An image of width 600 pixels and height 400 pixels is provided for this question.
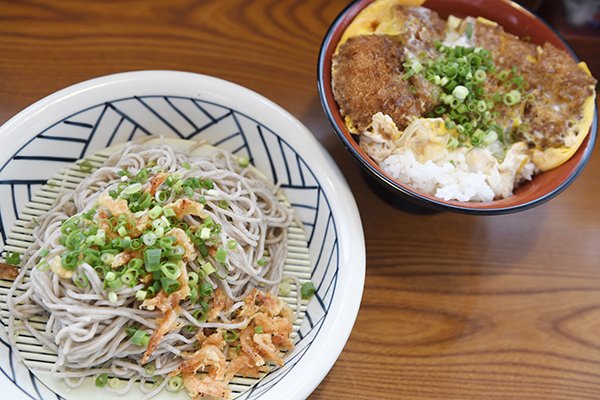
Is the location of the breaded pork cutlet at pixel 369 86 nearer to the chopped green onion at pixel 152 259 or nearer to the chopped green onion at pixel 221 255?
the chopped green onion at pixel 221 255

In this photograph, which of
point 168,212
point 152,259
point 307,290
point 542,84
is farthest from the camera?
point 542,84

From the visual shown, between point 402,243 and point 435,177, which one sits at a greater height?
point 435,177

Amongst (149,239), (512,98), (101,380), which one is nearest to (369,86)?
(512,98)

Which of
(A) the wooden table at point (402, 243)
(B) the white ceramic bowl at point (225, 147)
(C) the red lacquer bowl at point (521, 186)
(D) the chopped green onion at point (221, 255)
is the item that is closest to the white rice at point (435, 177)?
(C) the red lacquer bowl at point (521, 186)

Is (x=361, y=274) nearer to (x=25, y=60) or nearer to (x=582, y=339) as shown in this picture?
(x=582, y=339)

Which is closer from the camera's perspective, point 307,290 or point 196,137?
point 307,290

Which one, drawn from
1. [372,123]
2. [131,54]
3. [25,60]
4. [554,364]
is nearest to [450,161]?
[372,123]

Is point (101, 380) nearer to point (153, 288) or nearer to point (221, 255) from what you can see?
point (153, 288)
